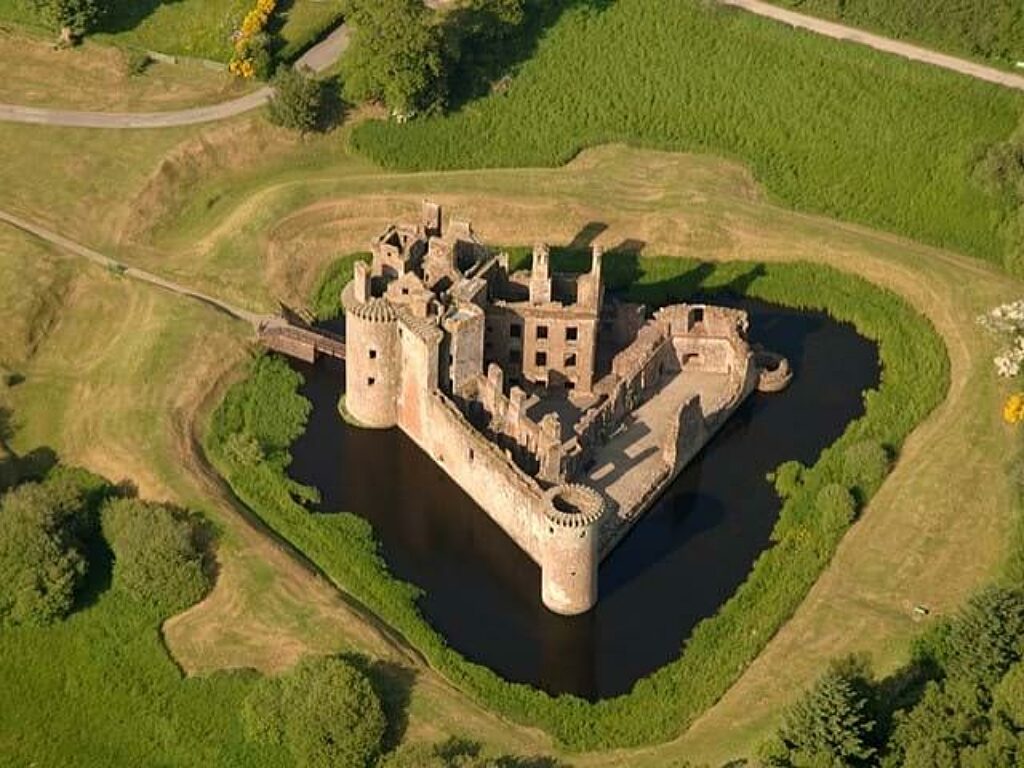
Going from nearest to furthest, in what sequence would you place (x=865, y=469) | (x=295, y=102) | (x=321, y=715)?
(x=321, y=715) < (x=865, y=469) < (x=295, y=102)

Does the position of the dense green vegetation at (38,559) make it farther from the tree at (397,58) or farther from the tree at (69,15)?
the tree at (69,15)

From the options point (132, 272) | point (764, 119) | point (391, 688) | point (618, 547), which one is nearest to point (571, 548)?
point (618, 547)

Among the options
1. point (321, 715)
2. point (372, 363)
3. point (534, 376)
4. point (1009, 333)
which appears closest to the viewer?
point (321, 715)

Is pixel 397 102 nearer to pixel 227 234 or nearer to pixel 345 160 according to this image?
pixel 345 160

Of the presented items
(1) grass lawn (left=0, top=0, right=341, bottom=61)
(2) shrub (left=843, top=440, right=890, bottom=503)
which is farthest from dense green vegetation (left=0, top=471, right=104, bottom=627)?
(1) grass lawn (left=0, top=0, right=341, bottom=61)

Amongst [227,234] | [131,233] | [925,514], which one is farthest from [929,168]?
[131,233]

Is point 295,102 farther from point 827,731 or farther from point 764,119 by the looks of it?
point 827,731

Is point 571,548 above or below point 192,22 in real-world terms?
below

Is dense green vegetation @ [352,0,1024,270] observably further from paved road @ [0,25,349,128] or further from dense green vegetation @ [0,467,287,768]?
dense green vegetation @ [0,467,287,768]

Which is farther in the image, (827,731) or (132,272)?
(132,272)
